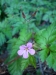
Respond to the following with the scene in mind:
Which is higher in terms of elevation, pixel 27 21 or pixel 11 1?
pixel 11 1

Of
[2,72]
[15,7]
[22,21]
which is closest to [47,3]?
[15,7]

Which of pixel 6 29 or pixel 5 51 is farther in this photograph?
pixel 5 51

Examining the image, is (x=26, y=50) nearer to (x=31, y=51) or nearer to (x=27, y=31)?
(x=31, y=51)

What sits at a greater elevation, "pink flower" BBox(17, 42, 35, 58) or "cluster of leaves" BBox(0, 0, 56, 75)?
"cluster of leaves" BBox(0, 0, 56, 75)

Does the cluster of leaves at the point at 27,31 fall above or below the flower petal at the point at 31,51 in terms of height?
above

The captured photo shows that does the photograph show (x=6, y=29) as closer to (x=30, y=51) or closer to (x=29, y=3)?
(x=29, y=3)

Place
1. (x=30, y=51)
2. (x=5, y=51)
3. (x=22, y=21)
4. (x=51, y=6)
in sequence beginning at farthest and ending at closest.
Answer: (x=51, y=6) → (x=5, y=51) → (x=22, y=21) → (x=30, y=51)

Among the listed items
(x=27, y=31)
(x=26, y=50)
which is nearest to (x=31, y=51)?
(x=26, y=50)

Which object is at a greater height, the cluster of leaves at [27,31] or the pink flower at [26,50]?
the cluster of leaves at [27,31]
